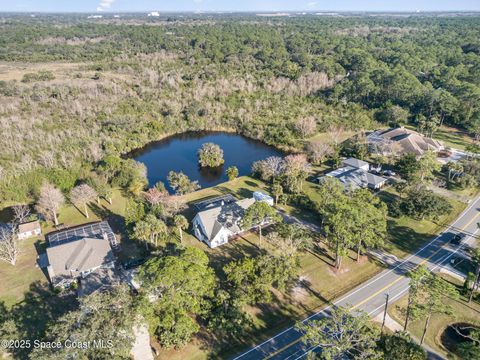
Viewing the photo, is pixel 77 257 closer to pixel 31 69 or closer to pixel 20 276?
pixel 20 276

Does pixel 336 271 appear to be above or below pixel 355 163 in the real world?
below

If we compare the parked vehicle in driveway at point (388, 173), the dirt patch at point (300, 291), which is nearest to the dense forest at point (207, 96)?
the parked vehicle in driveway at point (388, 173)

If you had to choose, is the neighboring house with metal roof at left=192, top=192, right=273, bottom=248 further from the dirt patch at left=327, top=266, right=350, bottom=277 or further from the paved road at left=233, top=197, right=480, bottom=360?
the paved road at left=233, top=197, right=480, bottom=360

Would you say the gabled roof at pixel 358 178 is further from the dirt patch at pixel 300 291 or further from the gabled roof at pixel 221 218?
the dirt patch at pixel 300 291

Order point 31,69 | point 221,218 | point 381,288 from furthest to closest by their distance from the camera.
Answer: point 31,69, point 221,218, point 381,288

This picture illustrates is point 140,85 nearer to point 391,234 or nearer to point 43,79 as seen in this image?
point 43,79

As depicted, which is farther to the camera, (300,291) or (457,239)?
(457,239)

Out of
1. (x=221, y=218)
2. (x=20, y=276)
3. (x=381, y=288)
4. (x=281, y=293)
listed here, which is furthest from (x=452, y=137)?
(x=20, y=276)

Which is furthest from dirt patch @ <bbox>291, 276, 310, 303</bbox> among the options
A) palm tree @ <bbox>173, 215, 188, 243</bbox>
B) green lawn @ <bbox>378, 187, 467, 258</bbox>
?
palm tree @ <bbox>173, 215, 188, 243</bbox>
